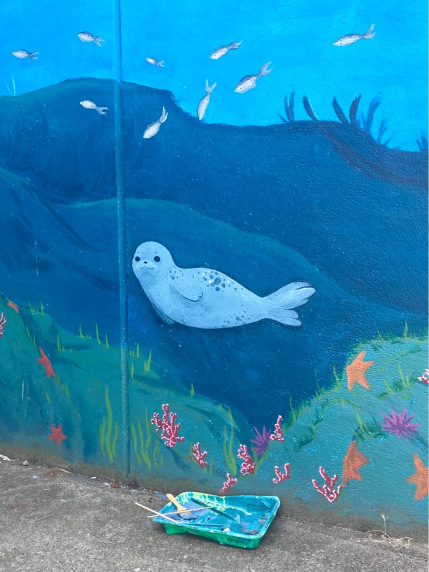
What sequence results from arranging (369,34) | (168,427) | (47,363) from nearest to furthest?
1. (369,34)
2. (168,427)
3. (47,363)

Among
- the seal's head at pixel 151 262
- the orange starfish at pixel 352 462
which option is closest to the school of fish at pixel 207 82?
the seal's head at pixel 151 262

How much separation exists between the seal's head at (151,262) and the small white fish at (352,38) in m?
1.32

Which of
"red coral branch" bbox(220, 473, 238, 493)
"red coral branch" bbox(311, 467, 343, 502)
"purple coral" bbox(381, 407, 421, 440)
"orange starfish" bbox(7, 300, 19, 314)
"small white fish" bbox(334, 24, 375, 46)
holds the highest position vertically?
"small white fish" bbox(334, 24, 375, 46)

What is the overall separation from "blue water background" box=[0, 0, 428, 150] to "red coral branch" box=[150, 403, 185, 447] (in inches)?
61.1

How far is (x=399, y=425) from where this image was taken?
2.83 m

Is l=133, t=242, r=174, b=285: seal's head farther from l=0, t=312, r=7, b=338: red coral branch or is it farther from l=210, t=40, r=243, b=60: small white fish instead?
l=0, t=312, r=7, b=338: red coral branch

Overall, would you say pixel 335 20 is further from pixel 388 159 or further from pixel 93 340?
pixel 93 340

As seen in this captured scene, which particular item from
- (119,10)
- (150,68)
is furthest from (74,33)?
(150,68)

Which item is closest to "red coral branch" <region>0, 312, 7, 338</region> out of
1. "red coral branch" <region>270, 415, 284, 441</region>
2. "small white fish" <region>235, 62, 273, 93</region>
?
"red coral branch" <region>270, 415, 284, 441</region>

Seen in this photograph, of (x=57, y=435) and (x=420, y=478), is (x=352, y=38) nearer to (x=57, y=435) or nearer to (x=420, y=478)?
(x=420, y=478)

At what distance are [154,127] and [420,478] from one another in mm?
2146

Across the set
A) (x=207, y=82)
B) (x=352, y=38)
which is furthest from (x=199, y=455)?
(x=352, y=38)

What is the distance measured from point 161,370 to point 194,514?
0.75 m

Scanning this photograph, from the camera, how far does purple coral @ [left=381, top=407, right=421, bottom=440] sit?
9.22ft
